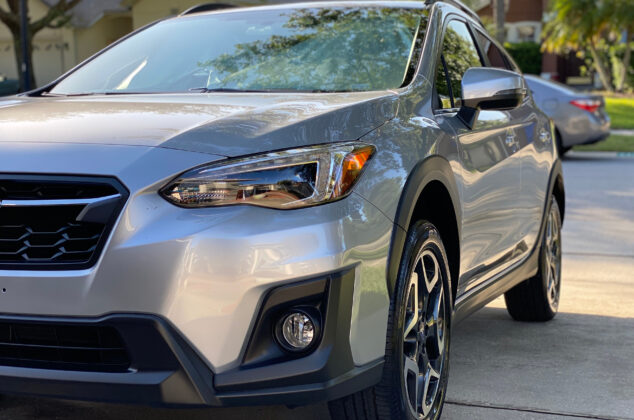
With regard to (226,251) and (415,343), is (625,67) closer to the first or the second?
(415,343)

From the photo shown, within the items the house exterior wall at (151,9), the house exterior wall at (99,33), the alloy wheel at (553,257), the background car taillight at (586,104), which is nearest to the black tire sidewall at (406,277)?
the alloy wheel at (553,257)

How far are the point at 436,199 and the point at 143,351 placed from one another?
143 centimetres

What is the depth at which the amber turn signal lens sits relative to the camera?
9.53 feet

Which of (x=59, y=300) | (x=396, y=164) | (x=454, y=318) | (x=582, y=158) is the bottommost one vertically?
(x=582, y=158)

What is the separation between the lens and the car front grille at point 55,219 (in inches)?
108

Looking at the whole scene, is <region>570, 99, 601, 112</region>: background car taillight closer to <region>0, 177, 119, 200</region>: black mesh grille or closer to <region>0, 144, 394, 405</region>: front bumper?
<region>0, 144, 394, 405</region>: front bumper

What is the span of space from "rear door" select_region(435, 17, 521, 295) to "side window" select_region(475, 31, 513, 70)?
26cm

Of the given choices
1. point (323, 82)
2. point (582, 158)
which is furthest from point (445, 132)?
point (582, 158)

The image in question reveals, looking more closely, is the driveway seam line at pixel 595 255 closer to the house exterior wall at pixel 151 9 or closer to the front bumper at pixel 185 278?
the front bumper at pixel 185 278

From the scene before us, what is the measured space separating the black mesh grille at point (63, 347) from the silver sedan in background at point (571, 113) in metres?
13.0

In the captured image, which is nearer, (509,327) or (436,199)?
(436,199)

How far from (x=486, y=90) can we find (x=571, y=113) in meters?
11.6

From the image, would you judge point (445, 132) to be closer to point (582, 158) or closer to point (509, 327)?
point (509, 327)

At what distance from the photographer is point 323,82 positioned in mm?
3924
